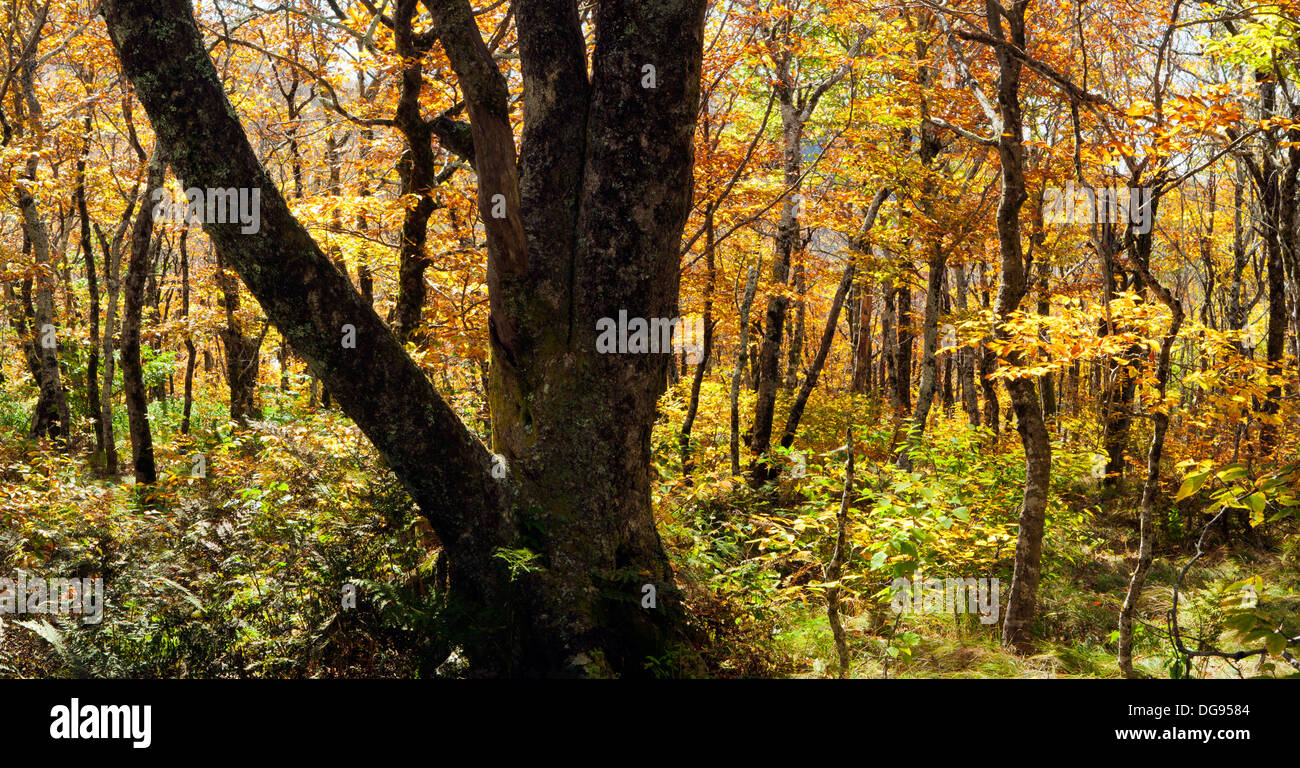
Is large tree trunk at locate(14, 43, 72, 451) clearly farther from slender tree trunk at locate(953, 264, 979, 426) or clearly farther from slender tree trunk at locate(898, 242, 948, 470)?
slender tree trunk at locate(953, 264, 979, 426)

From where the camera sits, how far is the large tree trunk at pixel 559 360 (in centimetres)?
404

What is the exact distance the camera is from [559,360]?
450 centimetres

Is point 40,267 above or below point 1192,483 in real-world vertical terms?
above

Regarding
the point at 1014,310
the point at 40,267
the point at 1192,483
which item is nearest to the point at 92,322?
the point at 40,267

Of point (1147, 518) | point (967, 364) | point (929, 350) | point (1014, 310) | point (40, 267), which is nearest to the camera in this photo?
point (1147, 518)

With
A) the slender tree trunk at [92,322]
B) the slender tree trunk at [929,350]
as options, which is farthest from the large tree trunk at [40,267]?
the slender tree trunk at [929,350]

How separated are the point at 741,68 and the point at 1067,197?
7166 millimetres

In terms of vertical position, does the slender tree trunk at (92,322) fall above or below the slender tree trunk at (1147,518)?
above

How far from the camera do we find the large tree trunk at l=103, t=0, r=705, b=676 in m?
4.04

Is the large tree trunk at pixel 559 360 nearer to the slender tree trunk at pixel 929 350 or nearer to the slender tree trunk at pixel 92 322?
the slender tree trunk at pixel 929 350

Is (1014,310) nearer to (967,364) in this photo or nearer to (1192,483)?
(1192,483)

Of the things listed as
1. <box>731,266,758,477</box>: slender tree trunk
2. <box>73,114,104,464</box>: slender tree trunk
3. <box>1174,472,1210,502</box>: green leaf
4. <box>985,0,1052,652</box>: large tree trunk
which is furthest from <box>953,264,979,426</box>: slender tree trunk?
<box>73,114,104,464</box>: slender tree trunk
